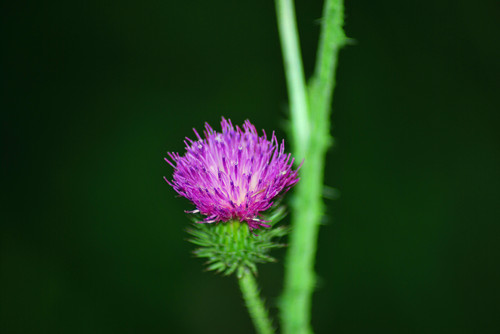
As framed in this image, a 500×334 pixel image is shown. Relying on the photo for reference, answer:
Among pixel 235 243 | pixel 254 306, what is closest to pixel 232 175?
pixel 235 243

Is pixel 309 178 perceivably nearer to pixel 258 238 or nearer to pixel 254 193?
pixel 254 193

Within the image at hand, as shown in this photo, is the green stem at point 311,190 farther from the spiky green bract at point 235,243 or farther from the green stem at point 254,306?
the spiky green bract at point 235,243

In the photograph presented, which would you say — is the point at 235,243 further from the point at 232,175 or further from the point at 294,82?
the point at 294,82

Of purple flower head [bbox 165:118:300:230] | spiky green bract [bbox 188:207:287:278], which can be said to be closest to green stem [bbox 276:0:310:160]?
purple flower head [bbox 165:118:300:230]

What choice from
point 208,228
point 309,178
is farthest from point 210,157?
point 309,178

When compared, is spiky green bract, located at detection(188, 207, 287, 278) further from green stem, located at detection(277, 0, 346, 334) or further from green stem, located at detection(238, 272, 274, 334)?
green stem, located at detection(277, 0, 346, 334)

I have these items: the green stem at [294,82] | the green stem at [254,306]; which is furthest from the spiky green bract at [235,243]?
the green stem at [294,82]
